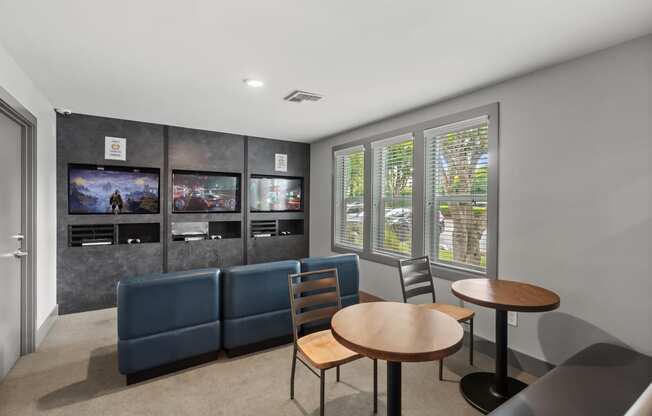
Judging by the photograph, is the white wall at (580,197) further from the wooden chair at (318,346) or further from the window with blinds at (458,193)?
the wooden chair at (318,346)

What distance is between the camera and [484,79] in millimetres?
2826

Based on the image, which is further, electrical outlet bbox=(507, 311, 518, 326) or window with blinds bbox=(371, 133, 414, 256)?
window with blinds bbox=(371, 133, 414, 256)

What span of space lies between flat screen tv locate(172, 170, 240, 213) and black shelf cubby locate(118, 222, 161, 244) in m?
0.39

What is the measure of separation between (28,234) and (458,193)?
4.13 m

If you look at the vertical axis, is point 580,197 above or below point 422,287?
above

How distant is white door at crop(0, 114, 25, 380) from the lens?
2.52 meters

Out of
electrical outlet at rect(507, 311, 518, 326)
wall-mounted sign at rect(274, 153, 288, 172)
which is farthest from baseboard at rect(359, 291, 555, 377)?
wall-mounted sign at rect(274, 153, 288, 172)

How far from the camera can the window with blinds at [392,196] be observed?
3.90 metres

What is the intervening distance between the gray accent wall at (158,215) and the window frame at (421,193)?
1.20 m

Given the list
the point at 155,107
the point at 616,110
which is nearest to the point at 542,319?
the point at 616,110

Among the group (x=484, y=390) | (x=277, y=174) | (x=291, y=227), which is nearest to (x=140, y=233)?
(x=277, y=174)

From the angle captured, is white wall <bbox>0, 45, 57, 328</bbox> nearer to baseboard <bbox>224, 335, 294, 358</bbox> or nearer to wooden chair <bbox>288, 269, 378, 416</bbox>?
baseboard <bbox>224, 335, 294, 358</bbox>

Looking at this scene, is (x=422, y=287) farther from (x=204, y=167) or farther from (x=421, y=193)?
(x=204, y=167)

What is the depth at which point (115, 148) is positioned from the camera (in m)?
4.27
